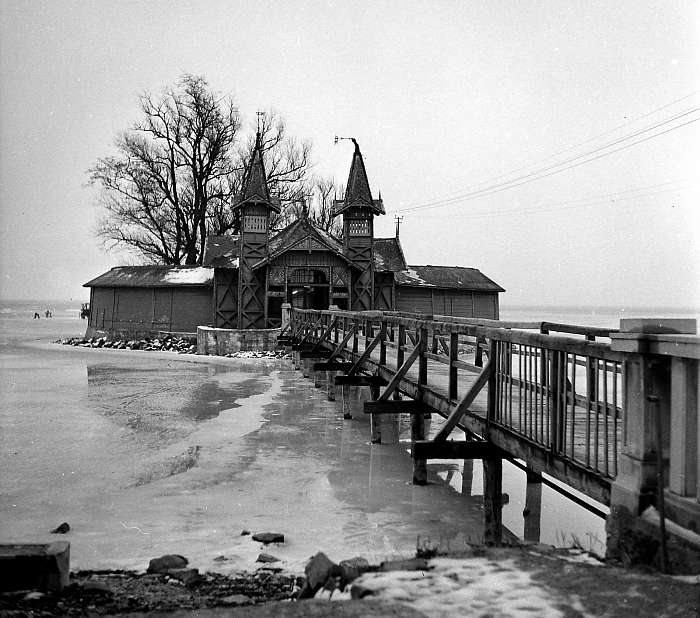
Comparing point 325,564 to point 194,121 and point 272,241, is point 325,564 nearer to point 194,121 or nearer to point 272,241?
point 272,241

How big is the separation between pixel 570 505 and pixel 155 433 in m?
7.31

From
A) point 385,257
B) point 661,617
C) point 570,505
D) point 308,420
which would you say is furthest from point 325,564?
point 385,257

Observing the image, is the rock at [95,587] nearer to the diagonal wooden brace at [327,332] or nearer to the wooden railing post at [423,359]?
the wooden railing post at [423,359]

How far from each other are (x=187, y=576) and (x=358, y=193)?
28.7 m

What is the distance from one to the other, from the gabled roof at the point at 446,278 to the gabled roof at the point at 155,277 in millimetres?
10273

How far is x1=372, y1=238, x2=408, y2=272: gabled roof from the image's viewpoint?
33097mm

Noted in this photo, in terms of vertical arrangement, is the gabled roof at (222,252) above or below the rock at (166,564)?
above

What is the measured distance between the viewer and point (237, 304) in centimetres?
3195

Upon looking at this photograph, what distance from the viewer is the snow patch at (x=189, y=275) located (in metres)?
33.1

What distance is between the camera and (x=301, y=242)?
3070cm

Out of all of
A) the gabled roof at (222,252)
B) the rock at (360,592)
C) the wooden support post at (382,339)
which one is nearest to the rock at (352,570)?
the rock at (360,592)

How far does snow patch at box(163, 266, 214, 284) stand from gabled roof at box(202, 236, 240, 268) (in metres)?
0.60

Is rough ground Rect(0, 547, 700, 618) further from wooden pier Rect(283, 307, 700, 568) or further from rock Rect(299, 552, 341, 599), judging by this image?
wooden pier Rect(283, 307, 700, 568)

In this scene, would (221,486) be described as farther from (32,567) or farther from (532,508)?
(32,567)
